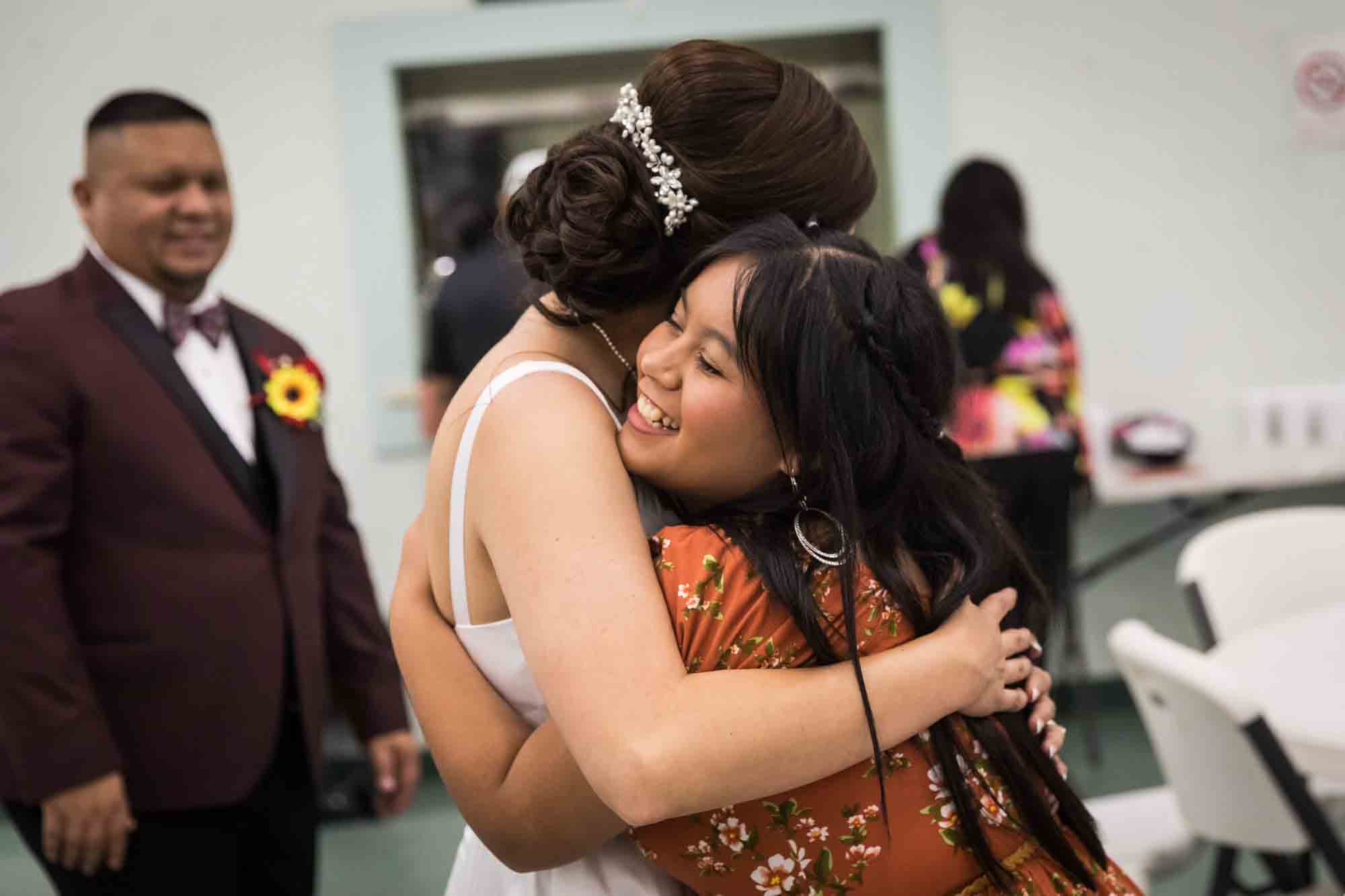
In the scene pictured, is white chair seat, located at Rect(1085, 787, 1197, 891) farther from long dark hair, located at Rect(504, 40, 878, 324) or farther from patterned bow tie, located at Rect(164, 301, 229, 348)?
patterned bow tie, located at Rect(164, 301, 229, 348)

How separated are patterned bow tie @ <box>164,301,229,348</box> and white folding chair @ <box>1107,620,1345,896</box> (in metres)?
1.54

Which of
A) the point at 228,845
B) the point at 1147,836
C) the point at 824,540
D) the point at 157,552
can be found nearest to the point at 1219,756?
the point at 1147,836

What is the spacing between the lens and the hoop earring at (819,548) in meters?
1.09

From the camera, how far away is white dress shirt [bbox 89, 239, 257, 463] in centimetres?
208

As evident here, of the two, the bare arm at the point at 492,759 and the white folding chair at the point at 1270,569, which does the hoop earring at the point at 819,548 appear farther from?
the white folding chair at the point at 1270,569

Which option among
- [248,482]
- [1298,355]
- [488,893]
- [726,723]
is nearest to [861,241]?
[726,723]

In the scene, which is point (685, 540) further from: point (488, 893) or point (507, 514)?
point (488, 893)

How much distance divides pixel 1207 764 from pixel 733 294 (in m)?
1.46

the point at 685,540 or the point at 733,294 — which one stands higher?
the point at 733,294

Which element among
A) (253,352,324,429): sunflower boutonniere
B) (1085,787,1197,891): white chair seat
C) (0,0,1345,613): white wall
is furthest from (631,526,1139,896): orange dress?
(0,0,1345,613): white wall

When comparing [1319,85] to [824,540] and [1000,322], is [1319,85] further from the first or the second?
[824,540]

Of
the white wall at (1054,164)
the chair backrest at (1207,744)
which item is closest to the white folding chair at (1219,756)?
the chair backrest at (1207,744)

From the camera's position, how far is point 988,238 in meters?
3.73

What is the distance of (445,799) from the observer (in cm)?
416
